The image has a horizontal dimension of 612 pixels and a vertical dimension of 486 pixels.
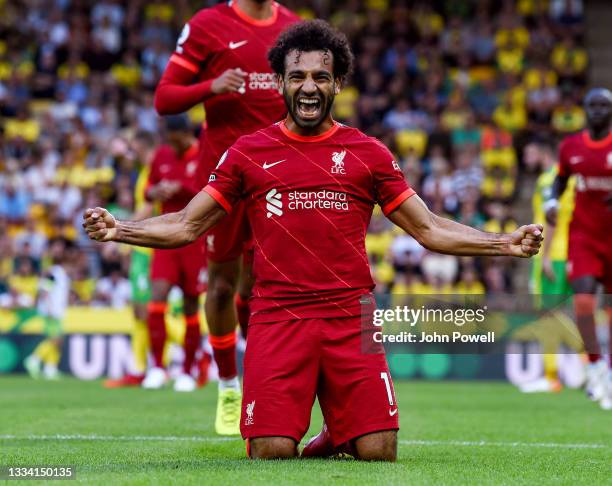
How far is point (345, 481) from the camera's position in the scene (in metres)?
5.19

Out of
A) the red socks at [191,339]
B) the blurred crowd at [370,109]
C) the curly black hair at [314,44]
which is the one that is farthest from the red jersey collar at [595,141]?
the blurred crowd at [370,109]

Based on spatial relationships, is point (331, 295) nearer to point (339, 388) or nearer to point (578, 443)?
point (339, 388)

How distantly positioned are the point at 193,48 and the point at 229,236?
46.4 inches

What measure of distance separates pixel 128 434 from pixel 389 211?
2.43m

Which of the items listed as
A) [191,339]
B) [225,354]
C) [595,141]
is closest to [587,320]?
[595,141]

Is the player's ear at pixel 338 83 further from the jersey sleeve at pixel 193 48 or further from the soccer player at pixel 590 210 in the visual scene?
the soccer player at pixel 590 210

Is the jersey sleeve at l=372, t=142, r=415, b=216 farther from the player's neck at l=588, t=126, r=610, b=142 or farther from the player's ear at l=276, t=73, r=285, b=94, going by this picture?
the player's neck at l=588, t=126, r=610, b=142

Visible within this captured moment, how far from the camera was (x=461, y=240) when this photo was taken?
609 centimetres

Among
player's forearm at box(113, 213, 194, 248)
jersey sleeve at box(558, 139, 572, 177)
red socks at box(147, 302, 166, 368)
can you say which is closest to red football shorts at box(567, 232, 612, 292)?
jersey sleeve at box(558, 139, 572, 177)

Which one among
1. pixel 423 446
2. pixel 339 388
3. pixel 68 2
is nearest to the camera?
pixel 339 388

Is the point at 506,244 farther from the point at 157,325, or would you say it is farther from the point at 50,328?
the point at 50,328

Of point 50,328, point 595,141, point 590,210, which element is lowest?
point 50,328

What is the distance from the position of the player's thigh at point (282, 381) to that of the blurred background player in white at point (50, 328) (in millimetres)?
10985

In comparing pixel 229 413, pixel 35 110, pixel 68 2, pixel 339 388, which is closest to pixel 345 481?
pixel 339 388
